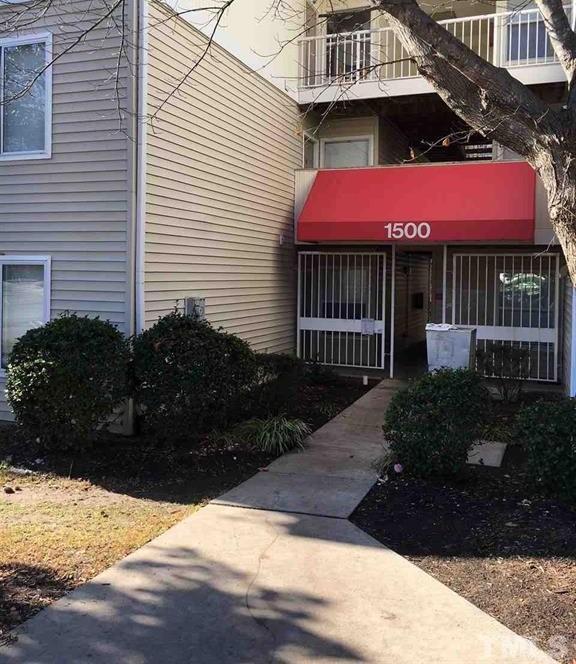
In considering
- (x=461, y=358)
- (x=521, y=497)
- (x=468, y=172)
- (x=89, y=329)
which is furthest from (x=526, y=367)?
(x=89, y=329)

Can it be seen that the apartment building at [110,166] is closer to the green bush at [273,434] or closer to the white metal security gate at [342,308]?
the green bush at [273,434]

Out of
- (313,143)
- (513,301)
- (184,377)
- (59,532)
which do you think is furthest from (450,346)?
(59,532)

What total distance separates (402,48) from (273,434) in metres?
8.82

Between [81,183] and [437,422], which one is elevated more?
[81,183]

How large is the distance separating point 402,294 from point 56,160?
28.7 feet

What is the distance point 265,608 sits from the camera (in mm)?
3805

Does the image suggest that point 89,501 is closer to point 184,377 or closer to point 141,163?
point 184,377

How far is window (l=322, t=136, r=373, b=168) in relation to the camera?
13391 millimetres

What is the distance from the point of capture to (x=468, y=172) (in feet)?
36.2

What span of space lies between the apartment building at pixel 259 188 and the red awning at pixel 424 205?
32mm

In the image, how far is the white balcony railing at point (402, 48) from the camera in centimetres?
1123

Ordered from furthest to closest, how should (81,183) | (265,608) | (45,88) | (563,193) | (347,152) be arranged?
(347,152) → (45,88) → (81,183) → (563,193) → (265,608)

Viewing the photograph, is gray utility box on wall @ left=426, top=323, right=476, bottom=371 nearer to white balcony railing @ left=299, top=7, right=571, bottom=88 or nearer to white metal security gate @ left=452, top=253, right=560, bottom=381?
white metal security gate @ left=452, top=253, right=560, bottom=381

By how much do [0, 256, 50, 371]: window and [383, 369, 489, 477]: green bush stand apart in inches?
193
